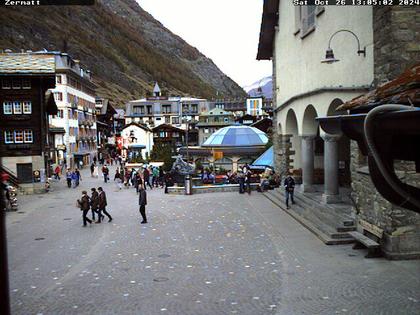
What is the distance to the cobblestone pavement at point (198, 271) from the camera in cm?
990

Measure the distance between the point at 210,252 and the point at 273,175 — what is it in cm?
1638

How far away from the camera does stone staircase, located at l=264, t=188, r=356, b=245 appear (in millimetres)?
15137

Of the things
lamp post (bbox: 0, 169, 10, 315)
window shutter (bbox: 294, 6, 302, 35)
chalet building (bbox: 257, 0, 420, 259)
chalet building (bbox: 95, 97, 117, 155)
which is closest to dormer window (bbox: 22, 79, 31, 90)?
chalet building (bbox: 257, 0, 420, 259)

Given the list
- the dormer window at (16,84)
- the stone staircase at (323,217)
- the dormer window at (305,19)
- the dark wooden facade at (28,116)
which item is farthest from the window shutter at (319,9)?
the dormer window at (16,84)

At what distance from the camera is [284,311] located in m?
9.45

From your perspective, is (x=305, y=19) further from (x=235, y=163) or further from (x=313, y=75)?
(x=235, y=163)

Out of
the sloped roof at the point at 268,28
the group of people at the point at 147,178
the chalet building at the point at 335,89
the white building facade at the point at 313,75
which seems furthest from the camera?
the group of people at the point at 147,178

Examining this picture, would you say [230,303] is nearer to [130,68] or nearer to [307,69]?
[307,69]

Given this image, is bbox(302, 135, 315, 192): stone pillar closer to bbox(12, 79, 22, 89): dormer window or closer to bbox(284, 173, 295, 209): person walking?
bbox(284, 173, 295, 209): person walking

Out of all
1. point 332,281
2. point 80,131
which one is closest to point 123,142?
point 80,131

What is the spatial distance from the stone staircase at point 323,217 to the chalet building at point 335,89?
0.04 m

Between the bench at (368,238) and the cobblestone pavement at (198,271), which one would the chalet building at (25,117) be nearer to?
the cobblestone pavement at (198,271)

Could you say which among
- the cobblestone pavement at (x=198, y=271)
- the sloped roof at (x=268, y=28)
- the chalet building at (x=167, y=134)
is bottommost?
the cobblestone pavement at (x=198, y=271)

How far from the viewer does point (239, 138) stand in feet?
174
